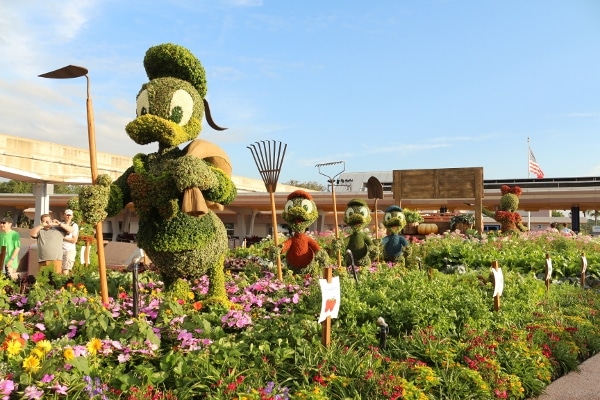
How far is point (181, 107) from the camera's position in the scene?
5.61 m

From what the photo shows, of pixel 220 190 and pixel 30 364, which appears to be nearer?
pixel 30 364

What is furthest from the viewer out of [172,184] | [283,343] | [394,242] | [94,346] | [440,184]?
[440,184]

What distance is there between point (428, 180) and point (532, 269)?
8.33 metres

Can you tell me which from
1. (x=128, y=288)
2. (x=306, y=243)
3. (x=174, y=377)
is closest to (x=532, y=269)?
(x=306, y=243)

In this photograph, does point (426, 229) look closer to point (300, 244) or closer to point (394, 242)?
point (394, 242)

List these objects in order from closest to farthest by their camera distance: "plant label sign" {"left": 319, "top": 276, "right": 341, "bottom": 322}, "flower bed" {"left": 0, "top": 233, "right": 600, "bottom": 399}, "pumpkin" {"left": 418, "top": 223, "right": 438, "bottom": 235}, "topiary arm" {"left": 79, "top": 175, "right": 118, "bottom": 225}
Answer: "flower bed" {"left": 0, "top": 233, "right": 600, "bottom": 399}
"plant label sign" {"left": 319, "top": 276, "right": 341, "bottom": 322}
"topiary arm" {"left": 79, "top": 175, "right": 118, "bottom": 225}
"pumpkin" {"left": 418, "top": 223, "right": 438, "bottom": 235}

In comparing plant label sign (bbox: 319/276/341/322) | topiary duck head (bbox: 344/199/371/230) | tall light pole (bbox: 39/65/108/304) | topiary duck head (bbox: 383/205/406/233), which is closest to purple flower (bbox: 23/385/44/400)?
plant label sign (bbox: 319/276/341/322)

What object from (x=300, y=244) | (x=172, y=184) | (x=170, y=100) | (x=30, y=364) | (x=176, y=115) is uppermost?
(x=170, y=100)

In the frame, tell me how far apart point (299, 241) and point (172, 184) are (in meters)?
3.02

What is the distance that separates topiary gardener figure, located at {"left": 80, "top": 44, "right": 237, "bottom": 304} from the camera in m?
5.25

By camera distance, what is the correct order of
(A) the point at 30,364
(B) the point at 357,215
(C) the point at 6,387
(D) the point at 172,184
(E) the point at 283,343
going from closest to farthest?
(C) the point at 6,387 → (A) the point at 30,364 → (E) the point at 283,343 → (D) the point at 172,184 → (B) the point at 357,215

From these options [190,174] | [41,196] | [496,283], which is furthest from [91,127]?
[41,196]

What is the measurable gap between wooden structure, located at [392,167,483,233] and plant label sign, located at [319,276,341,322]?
14588mm

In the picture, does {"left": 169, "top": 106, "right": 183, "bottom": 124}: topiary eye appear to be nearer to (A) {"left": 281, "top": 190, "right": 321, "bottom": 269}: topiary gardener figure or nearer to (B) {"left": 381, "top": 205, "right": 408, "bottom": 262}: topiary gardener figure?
(A) {"left": 281, "top": 190, "right": 321, "bottom": 269}: topiary gardener figure
